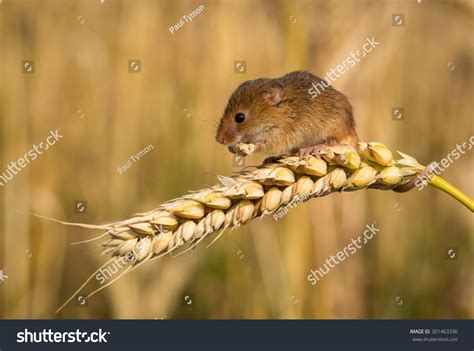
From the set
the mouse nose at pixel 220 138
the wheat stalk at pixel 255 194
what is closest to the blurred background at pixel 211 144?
the mouse nose at pixel 220 138

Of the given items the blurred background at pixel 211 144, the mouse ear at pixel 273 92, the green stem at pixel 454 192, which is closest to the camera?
the green stem at pixel 454 192

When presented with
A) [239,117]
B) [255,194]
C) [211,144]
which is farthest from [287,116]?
[255,194]

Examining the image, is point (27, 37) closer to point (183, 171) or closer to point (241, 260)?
point (183, 171)

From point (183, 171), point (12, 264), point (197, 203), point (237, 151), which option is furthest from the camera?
point (183, 171)

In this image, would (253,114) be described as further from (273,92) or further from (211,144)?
(211,144)

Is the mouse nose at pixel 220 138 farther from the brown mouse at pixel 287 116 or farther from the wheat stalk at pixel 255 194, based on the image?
the wheat stalk at pixel 255 194

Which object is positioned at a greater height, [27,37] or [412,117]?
[27,37]

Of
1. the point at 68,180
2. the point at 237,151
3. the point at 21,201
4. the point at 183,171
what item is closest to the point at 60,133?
the point at 68,180
